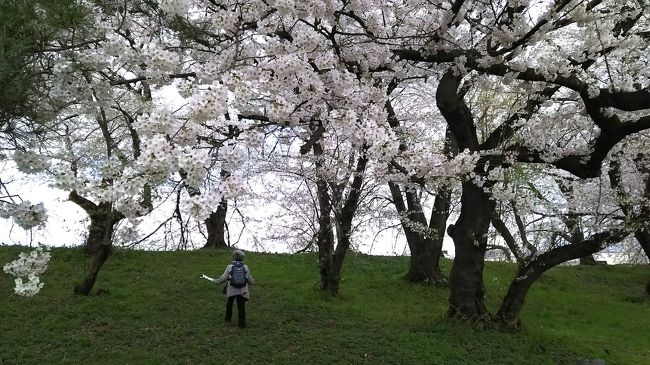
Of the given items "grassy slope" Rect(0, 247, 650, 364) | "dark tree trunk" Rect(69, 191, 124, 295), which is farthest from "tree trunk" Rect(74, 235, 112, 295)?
"grassy slope" Rect(0, 247, 650, 364)

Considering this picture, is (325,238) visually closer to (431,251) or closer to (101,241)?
(431,251)

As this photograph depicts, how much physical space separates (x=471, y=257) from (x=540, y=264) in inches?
40.9

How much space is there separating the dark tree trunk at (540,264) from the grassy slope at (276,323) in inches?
13.6

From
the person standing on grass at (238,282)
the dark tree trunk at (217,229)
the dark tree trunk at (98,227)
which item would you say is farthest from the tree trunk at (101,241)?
the dark tree trunk at (217,229)

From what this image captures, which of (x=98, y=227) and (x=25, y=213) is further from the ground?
(x=98, y=227)

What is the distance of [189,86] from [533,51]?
7006 mm

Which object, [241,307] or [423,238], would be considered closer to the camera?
[241,307]

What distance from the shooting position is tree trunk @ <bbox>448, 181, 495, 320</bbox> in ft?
29.5

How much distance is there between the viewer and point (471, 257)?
9.09 meters

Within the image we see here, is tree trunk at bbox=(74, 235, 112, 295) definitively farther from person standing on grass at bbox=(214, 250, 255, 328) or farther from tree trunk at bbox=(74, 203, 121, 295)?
person standing on grass at bbox=(214, 250, 255, 328)

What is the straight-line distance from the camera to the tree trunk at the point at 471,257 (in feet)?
29.5

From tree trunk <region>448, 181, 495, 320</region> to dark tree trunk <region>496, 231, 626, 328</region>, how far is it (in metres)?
0.40

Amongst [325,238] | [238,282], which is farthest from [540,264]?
[238,282]

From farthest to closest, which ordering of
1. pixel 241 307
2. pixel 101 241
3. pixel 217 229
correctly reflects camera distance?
pixel 217 229, pixel 101 241, pixel 241 307
